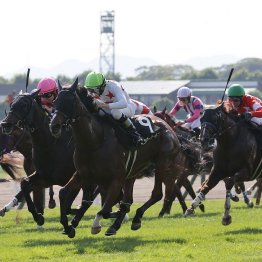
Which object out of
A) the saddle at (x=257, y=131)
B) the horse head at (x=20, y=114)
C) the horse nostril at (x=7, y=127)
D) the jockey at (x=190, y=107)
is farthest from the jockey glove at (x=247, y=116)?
the jockey at (x=190, y=107)

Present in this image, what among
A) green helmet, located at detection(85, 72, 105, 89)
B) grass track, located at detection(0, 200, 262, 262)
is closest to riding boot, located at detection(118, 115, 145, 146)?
green helmet, located at detection(85, 72, 105, 89)

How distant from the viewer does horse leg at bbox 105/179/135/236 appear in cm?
1149

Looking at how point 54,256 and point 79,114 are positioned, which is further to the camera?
point 79,114

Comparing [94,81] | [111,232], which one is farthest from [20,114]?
[111,232]

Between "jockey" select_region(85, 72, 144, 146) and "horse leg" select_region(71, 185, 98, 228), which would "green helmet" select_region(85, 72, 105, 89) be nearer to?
"jockey" select_region(85, 72, 144, 146)

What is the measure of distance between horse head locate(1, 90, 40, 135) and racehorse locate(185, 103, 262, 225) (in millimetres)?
2394

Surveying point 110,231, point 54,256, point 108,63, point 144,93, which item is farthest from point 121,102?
point 108,63

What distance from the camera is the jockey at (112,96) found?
12055mm

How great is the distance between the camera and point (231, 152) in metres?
13.4

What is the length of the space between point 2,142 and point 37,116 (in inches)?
136

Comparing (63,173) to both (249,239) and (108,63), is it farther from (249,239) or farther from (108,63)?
(108,63)

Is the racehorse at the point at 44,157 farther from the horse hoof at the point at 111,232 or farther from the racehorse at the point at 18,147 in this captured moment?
the racehorse at the point at 18,147

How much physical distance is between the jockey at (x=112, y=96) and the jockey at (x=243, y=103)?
81.4 inches

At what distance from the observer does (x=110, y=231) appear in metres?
11.4
